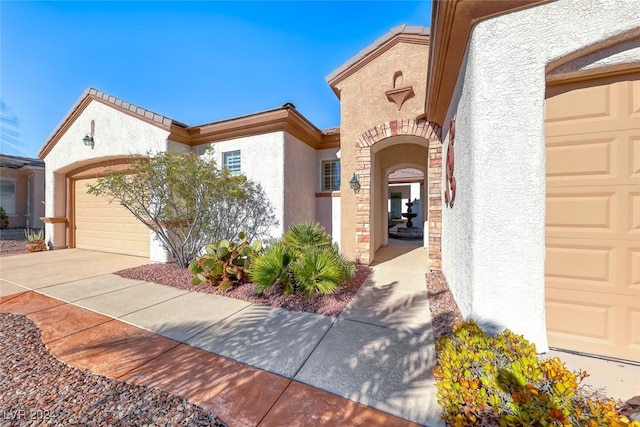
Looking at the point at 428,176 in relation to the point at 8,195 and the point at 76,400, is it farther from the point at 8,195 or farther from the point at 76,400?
the point at 8,195

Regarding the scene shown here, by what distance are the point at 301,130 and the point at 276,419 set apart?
726cm

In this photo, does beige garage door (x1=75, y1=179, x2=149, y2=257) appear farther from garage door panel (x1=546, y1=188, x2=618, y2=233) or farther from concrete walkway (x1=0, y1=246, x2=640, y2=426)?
garage door panel (x1=546, y1=188, x2=618, y2=233)

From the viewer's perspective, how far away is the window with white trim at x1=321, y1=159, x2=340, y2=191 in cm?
919

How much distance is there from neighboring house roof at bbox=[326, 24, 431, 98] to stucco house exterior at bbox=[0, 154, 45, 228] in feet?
65.1

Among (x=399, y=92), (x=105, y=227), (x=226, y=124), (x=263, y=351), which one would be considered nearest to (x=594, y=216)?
(x=263, y=351)

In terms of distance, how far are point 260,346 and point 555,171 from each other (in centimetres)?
407

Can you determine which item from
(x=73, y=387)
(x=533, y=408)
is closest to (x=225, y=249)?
(x=73, y=387)

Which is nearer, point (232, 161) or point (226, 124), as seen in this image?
point (226, 124)

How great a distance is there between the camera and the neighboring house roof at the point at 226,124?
7.09 m

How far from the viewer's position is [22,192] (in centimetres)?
1545

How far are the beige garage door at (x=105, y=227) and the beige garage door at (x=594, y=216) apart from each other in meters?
10.2

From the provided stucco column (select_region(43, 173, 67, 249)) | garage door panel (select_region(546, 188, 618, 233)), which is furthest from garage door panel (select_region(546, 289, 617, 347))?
stucco column (select_region(43, 173, 67, 249))

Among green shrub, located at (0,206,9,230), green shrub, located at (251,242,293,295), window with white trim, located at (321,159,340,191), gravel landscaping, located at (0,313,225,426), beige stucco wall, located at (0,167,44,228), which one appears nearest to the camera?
gravel landscaping, located at (0,313,225,426)

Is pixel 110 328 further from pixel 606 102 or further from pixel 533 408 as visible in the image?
pixel 606 102
